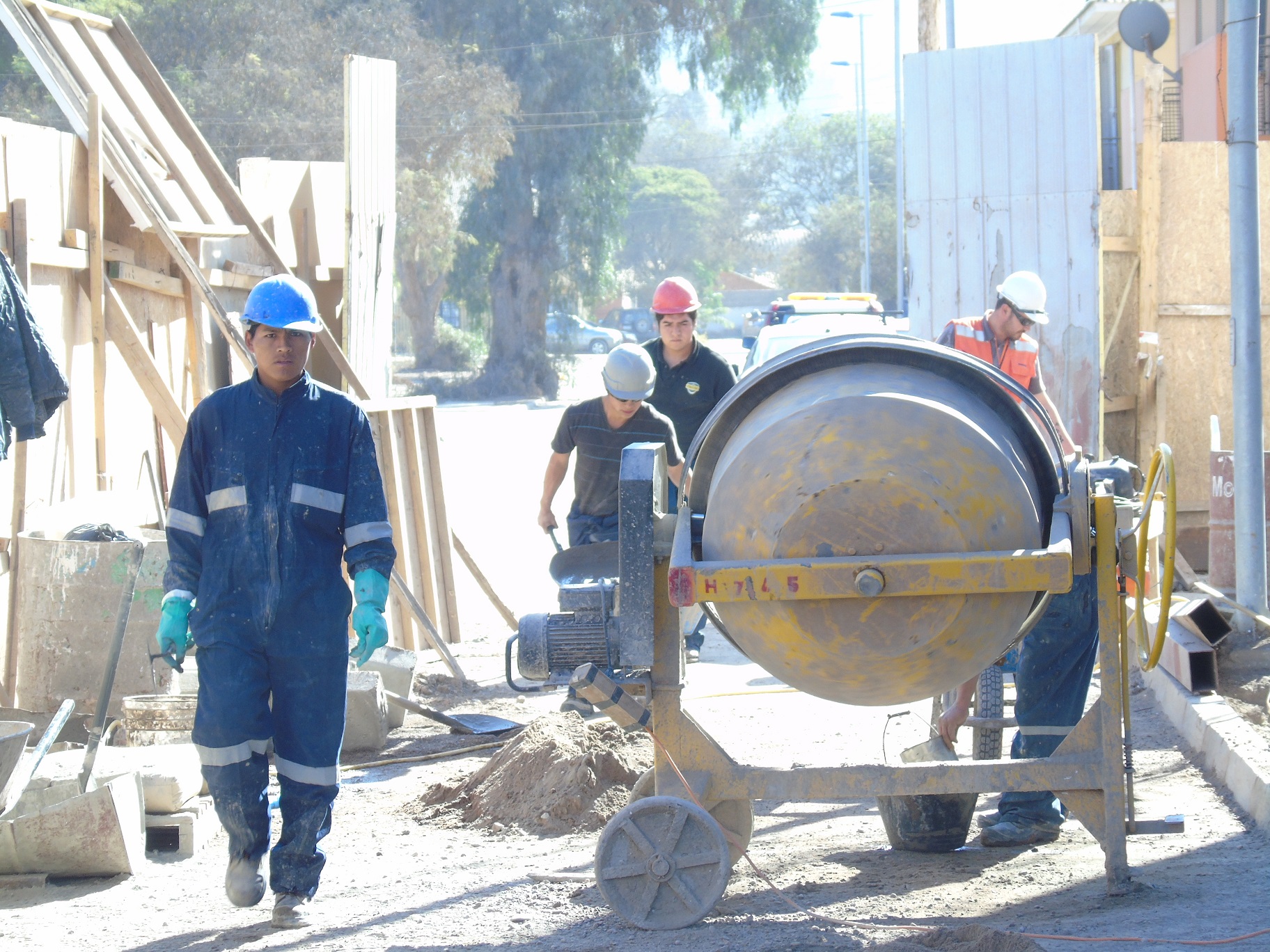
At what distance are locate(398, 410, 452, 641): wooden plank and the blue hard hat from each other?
414cm

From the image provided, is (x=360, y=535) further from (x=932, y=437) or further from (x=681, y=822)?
(x=932, y=437)

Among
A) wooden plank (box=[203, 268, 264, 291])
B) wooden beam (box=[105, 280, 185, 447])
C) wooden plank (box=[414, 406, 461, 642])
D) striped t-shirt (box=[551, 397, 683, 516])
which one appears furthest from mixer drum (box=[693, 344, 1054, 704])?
wooden plank (box=[203, 268, 264, 291])

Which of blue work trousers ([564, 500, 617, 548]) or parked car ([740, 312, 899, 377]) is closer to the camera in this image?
blue work trousers ([564, 500, 617, 548])

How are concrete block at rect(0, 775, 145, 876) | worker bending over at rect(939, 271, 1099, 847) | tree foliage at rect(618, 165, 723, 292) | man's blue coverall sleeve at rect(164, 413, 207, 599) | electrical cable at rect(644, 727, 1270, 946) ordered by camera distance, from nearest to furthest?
electrical cable at rect(644, 727, 1270, 946)
man's blue coverall sleeve at rect(164, 413, 207, 599)
concrete block at rect(0, 775, 145, 876)
worker bending over at rect(939, 271, 1099, 847)
tree foliage at rect(618, 165, 723, 292)

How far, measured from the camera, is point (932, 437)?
11.8 feet

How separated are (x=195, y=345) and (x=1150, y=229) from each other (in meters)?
6.21

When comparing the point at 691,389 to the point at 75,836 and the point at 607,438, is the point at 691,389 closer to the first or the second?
the point at 607,438

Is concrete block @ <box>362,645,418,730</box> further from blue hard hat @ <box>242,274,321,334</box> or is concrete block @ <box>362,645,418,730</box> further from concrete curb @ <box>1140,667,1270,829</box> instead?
concrete curb @ <box>1140,667,1270,829</box>

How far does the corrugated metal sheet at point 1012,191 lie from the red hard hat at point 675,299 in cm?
Result: 373

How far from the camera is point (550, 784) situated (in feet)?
16.5

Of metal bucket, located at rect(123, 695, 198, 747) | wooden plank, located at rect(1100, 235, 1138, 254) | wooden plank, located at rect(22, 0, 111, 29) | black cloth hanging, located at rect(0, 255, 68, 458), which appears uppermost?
wooden plank, located at rect(22, 0, 111, 29)

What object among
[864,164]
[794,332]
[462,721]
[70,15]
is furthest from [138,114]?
[864,164]

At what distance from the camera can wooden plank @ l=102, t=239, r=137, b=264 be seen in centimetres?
714

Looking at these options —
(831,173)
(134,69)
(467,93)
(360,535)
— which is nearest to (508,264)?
(467,93)
